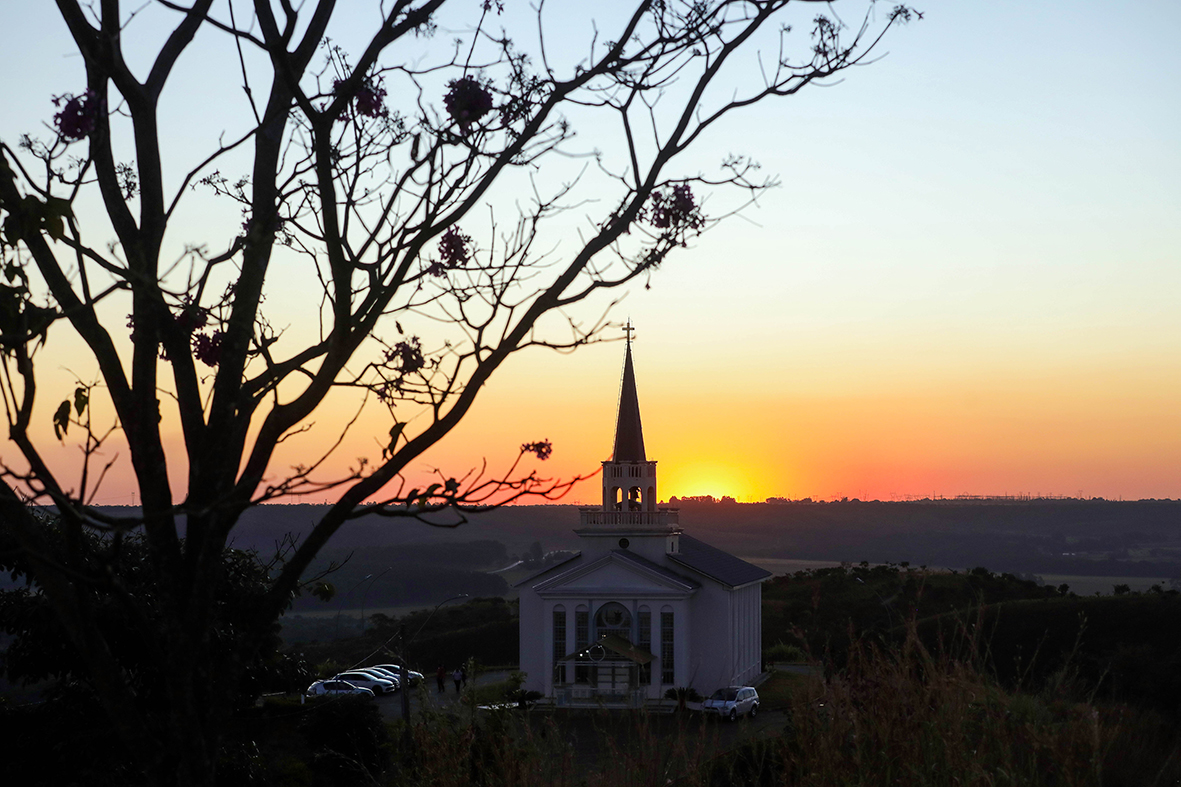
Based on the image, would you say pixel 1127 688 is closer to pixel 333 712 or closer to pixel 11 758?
pixel 333 712

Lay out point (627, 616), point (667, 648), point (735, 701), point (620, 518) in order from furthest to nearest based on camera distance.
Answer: point (620, 518) < point (627, 616) < point (667, 648) < point (735, 701)

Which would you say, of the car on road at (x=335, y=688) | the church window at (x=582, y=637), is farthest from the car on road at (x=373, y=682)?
the church window at (x=582, y=637)

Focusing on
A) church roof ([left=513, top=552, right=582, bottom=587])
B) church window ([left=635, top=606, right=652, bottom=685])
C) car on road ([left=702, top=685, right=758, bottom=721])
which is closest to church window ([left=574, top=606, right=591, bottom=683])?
church window ([left=635, top=606, right=652, bottom=685])

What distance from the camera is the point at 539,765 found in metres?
7.57

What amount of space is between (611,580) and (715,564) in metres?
5.86

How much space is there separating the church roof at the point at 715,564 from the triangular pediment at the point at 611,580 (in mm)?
1431

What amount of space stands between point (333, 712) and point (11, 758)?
35.7 feet

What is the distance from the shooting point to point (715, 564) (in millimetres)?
42750

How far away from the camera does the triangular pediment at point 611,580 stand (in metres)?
38.5

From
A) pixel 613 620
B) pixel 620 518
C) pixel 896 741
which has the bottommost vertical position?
pixel 613 620

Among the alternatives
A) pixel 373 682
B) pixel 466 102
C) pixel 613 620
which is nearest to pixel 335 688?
pixel 613 620

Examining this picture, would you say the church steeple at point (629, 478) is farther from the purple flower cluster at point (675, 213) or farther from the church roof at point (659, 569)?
the purple flower cluster at point (675, 213)

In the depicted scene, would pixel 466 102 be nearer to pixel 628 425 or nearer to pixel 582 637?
pixel 582 637

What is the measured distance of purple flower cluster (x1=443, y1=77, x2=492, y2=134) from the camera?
5984 mm
